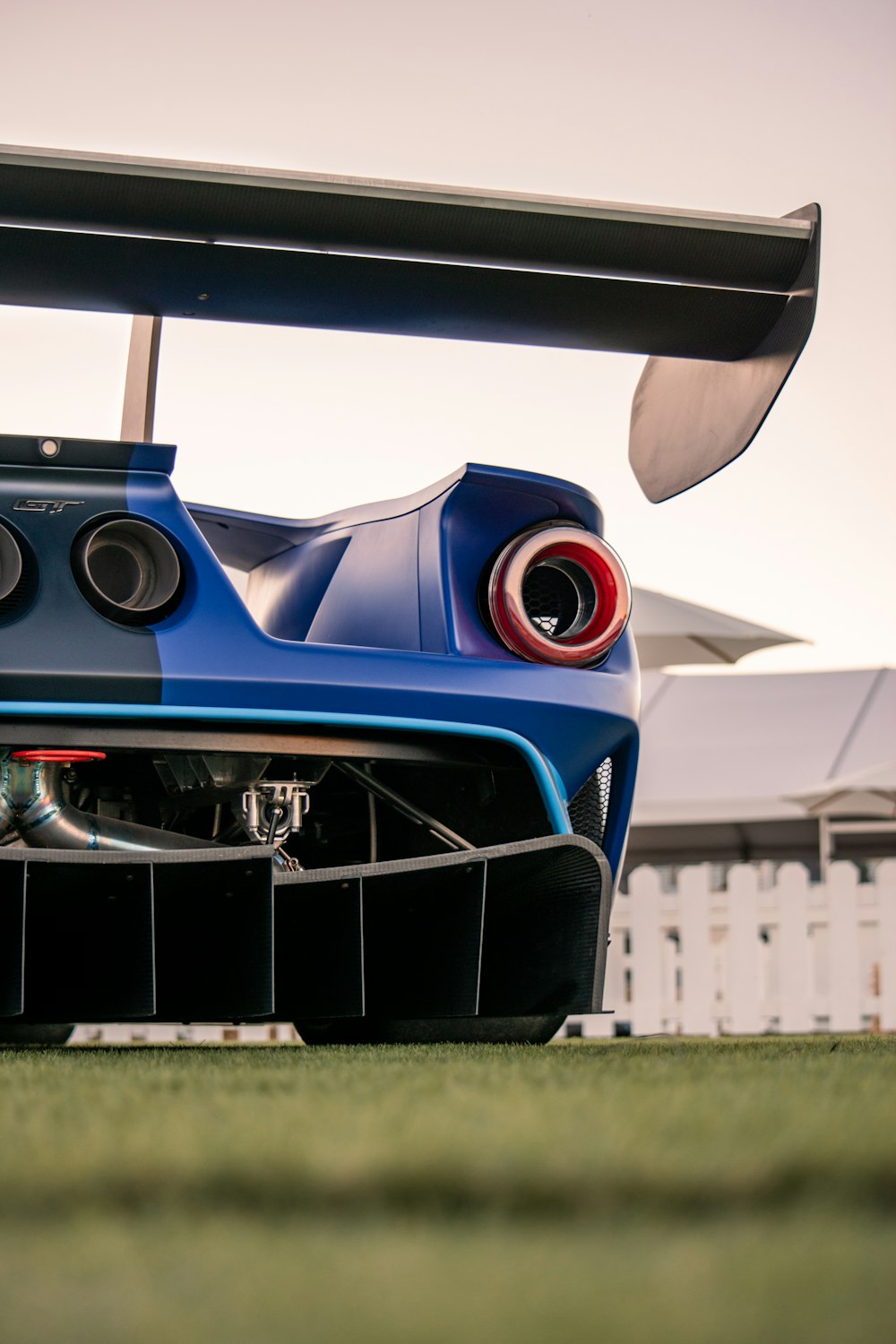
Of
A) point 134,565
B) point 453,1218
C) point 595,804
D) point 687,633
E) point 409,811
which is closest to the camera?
point 453,1218

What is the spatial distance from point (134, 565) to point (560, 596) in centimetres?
67

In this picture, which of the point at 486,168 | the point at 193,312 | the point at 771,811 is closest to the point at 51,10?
the point at 486,168

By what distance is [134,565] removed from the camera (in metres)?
1.94

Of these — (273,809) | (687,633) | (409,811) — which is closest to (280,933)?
(273,809)

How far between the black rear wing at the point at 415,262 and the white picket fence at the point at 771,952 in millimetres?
4313

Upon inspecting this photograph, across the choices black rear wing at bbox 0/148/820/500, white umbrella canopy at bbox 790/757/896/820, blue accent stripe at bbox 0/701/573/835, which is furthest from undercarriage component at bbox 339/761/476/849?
white umbrella canopy at bbox 790/757/896/820

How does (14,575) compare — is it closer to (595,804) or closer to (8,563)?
(8,563)

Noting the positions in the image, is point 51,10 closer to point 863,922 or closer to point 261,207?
point 261,207

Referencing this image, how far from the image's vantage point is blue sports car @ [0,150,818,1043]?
1.73 metres

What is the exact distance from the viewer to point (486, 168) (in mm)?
4703

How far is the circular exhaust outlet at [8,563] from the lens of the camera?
6.07 feet

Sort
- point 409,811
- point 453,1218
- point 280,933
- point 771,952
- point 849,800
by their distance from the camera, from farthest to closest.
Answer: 1. point 849,800
2. point 771,952
3. point 409,811
4. point 280,933
5. point 453,1218

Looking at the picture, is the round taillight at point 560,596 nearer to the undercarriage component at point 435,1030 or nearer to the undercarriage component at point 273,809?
the undercarriage component at point 273,809

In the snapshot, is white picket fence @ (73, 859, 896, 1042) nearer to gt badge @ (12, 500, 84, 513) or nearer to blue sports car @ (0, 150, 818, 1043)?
blue sports car @ (0, 150, 818, 1043)
